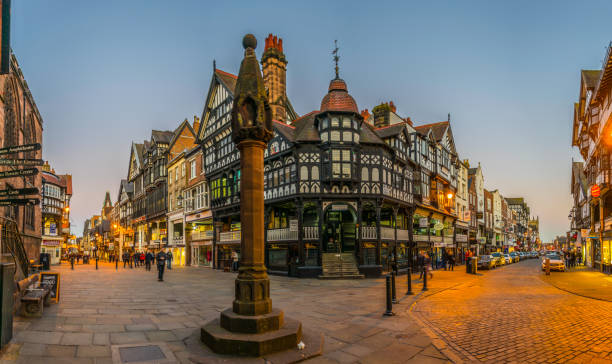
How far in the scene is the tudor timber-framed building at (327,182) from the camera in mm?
25344

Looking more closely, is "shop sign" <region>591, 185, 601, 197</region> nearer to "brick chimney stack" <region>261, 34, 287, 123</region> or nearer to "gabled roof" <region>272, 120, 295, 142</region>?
"gabled roof" <region>272, 120, 295, 142</region>

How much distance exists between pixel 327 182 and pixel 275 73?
1194 cm

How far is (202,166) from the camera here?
122 feet

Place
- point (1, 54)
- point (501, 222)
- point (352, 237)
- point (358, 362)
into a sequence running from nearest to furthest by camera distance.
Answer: point (358, 362) < point (1, 54) < point (352, 237) < point (501, 222)

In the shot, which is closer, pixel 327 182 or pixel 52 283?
pixel 52 283

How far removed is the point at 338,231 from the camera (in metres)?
28.8

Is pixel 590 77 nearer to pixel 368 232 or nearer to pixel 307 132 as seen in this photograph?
pixel 368 232

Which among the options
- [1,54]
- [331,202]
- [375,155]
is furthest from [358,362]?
[375,155]

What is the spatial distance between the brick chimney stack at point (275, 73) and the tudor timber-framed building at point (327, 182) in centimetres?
8

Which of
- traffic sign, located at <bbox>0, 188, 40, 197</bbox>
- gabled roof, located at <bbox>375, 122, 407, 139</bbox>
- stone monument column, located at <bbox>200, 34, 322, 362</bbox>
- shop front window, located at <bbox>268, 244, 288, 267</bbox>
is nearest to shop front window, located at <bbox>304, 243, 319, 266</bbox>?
shop front window, located at <bbox>268, 244, 288, 267</bbox>

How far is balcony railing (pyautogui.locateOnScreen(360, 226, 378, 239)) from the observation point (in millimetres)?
25350

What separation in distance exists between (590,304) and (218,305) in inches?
481

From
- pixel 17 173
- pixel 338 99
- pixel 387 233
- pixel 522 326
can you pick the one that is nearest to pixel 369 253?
pixel 387 233

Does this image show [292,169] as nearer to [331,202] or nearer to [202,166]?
[331,202]
